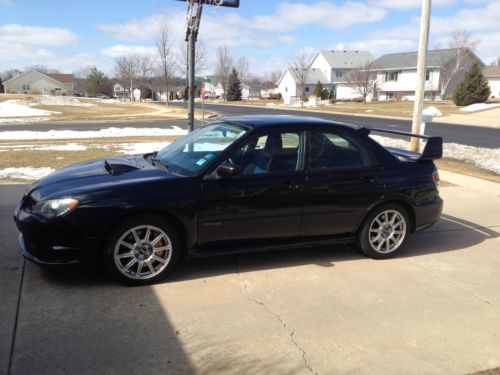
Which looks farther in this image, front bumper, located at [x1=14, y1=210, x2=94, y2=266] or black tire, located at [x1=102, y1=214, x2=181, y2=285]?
black tire, located at [x1=102, y1=214, x2=181, y2=285]

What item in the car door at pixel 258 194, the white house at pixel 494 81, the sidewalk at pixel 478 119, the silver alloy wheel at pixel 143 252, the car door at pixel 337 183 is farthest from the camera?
the white house at pixel 494 81

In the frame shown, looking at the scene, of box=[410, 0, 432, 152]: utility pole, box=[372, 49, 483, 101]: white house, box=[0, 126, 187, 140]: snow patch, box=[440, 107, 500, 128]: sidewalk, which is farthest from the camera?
box=[372, 49, 483, 101]: white house

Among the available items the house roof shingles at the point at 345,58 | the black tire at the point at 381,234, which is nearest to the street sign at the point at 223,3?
the black tire at the point at 381,234

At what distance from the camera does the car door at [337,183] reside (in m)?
4.93

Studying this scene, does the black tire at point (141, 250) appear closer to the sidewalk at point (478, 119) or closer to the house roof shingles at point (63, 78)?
the sidewalk at point (478, 119)

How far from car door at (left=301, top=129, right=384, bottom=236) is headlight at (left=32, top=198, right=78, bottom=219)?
7.48 ft

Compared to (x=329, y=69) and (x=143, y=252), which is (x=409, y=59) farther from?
(x=143, y=252)

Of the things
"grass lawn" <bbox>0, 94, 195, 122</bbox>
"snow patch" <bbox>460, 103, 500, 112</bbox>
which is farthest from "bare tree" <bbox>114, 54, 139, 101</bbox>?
"snow patch" <bbox>460, 103, 500, 112</bbox>

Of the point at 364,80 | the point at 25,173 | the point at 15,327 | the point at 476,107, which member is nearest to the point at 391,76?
the point at 364,80

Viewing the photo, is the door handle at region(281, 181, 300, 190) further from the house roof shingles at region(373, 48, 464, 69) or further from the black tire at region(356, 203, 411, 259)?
the house roof shingles at region(373, 48, 464, 69)

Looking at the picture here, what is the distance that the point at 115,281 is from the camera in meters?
4.32

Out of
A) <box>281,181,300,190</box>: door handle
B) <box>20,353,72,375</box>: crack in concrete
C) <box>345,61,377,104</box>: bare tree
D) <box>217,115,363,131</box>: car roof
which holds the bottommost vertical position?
<box>20,353,72,375</box>: crack in concrete

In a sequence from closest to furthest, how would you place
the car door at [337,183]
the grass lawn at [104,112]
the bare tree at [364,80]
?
the car door at [337,183]
the grass lawn at [104,112]
the bare tree at [364,80]

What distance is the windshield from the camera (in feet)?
15.5
